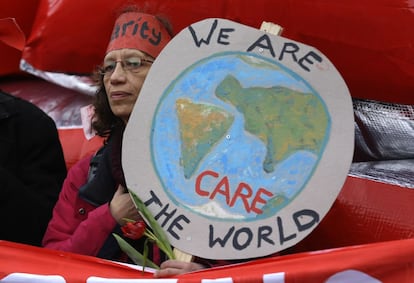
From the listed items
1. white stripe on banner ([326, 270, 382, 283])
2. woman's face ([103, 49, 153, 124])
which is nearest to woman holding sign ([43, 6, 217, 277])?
woman's face ([103, 49, 153, 124])

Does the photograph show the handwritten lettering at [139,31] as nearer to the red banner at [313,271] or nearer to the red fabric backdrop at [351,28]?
the red fabric backdrop at [351,28]

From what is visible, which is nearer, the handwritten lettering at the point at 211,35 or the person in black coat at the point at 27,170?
the handwritten lettering at the point at 211,35

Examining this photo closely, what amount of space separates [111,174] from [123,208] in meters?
0.13

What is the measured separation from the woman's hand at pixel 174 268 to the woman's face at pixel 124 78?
37 cm

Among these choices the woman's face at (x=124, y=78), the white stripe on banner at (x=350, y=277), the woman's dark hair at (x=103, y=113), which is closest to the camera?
the white stripe on banner at (x=350, y=277)

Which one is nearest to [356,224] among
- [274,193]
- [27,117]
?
[274,193]

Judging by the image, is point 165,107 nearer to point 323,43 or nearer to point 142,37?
point 142,37

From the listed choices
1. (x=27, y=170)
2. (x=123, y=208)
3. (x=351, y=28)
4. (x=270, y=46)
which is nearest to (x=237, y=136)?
(x=270, y=46)

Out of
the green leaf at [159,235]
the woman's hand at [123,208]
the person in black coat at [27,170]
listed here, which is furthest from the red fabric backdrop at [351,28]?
the green leaf at [159,235]

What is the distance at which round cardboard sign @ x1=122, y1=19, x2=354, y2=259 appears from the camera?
1503 mm

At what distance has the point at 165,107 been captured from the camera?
161 cm

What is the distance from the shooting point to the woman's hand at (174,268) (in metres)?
1.51

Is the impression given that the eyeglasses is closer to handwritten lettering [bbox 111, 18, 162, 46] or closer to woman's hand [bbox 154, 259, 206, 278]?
handwritten lettering [bbox 111, 18, 162, 46]

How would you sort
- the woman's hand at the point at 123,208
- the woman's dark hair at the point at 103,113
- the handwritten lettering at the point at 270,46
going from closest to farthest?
the handwritten lettering at the point at 270,46, the woman's hand at the point at 123,208, the woman's dark hair at the point at 103,113
